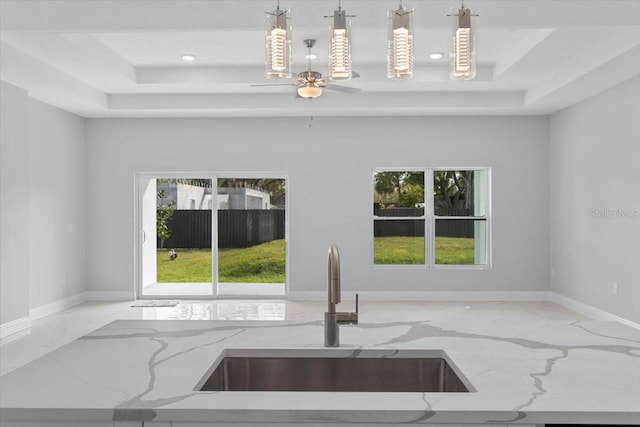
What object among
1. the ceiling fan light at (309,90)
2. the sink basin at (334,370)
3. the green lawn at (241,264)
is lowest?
the green lawn at (241,264)

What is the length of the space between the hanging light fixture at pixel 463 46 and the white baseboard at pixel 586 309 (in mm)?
4792

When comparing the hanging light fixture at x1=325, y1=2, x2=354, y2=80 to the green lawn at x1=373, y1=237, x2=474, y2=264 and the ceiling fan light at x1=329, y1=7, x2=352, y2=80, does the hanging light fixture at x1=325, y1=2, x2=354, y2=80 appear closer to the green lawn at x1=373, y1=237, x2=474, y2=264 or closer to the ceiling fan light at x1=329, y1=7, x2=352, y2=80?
the ceiling fan light at x1=329, y1=7, x2=352, y2=80

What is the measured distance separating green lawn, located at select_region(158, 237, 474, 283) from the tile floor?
397mm

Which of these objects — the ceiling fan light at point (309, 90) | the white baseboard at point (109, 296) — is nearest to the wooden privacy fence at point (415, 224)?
the ceiling fan light at point (309, 90)

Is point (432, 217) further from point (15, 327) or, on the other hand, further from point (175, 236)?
point (15, 327)

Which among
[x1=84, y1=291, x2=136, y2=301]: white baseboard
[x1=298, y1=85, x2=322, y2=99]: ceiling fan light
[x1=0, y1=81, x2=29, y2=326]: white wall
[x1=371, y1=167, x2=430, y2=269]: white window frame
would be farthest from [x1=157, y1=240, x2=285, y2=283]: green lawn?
[x1=298, y1=85, x2=322, y2=99]: ceiling fan light

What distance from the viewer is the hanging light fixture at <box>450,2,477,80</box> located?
1.68 m

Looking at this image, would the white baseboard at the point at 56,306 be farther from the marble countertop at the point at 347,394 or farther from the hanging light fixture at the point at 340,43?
the hanging light fixture at the point at 340,43

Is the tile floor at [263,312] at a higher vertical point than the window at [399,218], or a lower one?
lower

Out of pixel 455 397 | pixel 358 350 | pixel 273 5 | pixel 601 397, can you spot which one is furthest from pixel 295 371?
pixel 273 5

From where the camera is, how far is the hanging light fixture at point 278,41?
5.59 ft

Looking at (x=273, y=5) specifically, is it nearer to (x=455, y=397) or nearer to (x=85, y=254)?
(x=455, y=397)

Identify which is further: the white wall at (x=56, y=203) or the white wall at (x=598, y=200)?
the white wall at (x=56, y=203)

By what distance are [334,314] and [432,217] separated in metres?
6.11
